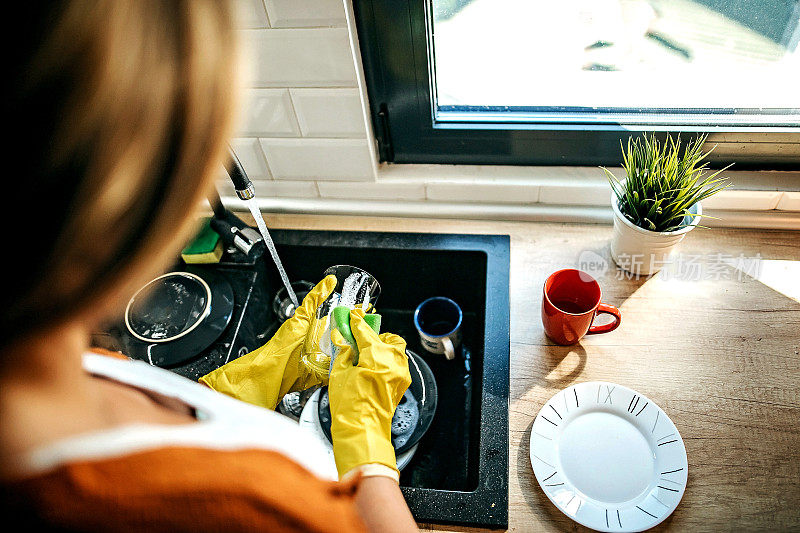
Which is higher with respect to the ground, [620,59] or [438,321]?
[620,59]

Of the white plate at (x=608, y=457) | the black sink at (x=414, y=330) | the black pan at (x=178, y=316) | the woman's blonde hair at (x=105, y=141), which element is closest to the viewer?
the woman's blonde hair at (x=105, y=141)

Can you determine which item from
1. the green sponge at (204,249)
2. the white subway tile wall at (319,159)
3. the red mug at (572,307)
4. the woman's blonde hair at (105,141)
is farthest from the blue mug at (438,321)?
the woman's blonde hair at (105,141)

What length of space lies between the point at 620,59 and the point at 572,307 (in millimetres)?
446

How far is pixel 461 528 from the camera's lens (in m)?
0.69

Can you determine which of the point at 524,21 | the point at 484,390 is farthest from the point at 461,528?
the point at 524,21

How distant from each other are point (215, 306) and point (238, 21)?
0.71 meters

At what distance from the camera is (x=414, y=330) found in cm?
110

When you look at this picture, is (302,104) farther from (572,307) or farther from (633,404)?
(633,404)

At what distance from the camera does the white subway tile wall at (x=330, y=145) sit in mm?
833

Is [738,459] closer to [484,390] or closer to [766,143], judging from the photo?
[484,390]

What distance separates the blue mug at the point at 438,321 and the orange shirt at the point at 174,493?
1.73ft

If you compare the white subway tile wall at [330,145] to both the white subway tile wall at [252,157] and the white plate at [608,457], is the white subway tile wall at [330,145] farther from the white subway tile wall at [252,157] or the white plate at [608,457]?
the white plate at [608,457]

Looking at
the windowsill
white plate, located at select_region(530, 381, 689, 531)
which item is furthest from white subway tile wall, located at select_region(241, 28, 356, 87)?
white plate, located at select_region(530, 381, 689, 531)

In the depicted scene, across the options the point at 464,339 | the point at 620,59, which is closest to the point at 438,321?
the point at 464,339
